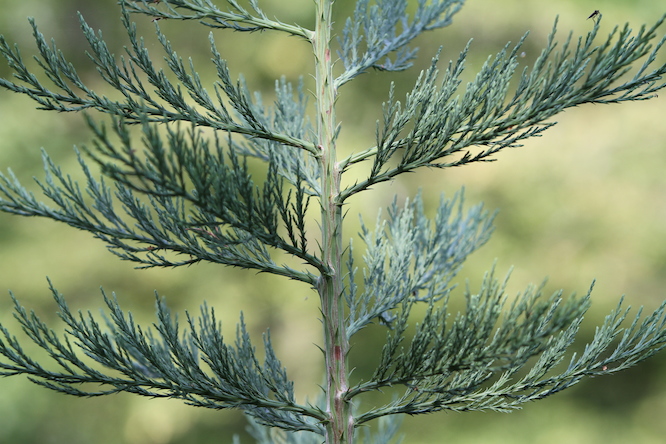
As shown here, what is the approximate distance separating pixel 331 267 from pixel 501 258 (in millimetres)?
4383

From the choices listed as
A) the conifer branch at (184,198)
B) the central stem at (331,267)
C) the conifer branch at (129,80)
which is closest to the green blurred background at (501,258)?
the central stem at (331,267)

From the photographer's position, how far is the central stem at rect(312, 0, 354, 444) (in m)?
2.02

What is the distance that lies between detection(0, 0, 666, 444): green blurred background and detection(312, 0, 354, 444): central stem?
154 inches

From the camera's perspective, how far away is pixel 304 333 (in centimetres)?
662

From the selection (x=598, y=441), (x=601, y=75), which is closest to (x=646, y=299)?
(x=598, y=441)

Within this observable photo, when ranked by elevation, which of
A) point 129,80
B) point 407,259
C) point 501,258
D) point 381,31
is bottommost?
point 407,259

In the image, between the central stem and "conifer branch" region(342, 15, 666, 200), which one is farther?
the central stem

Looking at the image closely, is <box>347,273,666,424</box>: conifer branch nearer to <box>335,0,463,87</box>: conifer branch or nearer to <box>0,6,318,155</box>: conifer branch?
<box>0,6,318,155</box>: conifer branch

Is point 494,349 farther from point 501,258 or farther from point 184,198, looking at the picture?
point 501,258

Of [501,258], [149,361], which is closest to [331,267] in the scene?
[149,361]

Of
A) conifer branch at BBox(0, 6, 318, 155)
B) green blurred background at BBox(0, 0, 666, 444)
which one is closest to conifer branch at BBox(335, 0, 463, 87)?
conifer branch at BBox(0, 6, 318, 155)

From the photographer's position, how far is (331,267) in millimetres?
2014

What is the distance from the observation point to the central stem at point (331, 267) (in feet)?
6.63

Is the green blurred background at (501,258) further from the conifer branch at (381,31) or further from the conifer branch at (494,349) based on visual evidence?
the conifer branch at (494,349)
